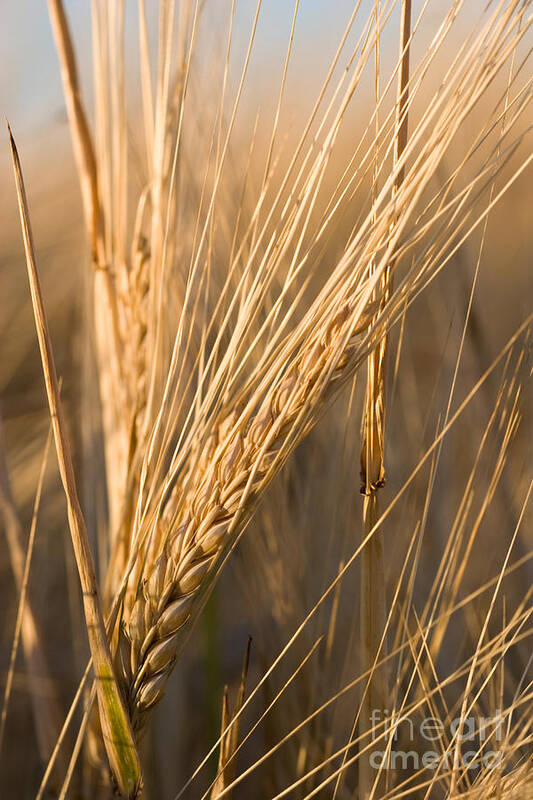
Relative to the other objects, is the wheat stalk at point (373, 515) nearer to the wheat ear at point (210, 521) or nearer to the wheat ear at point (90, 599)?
the wheat ear at point (210, 521)

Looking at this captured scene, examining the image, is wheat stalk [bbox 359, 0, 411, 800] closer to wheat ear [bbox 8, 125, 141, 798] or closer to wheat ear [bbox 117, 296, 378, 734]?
wheat ear [bbox 117, 296, 378, 734]

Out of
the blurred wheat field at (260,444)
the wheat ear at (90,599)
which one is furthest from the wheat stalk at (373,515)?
the wheat ear at (90,599)

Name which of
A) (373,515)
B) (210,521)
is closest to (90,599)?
(210,521)

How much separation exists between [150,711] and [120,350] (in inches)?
11.5

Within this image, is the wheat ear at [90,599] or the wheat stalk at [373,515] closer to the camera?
the wheat ear at [90,599]

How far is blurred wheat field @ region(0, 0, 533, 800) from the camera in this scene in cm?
43

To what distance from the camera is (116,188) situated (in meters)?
0.57

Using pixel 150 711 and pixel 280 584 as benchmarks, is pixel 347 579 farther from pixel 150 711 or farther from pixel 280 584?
pixel 150 711

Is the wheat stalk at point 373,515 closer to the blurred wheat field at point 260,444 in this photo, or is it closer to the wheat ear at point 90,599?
the blurred wheat field at point 260,444

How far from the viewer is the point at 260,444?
0.44 m

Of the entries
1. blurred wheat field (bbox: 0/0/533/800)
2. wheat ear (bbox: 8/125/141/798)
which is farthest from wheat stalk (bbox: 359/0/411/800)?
wheat ear (bbox: 8/125/141/798)

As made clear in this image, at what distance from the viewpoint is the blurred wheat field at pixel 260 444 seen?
434 millimetres

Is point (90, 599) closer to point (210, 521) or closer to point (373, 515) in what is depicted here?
point (210, 521)

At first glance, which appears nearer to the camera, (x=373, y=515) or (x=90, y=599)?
(x=90, y=599)
